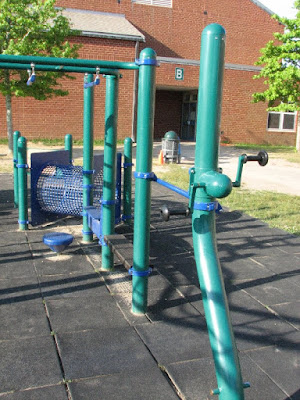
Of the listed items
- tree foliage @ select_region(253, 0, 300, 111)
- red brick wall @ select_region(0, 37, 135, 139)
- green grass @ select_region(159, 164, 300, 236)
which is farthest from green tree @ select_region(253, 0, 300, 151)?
green grass @ select_region(159, 164, 300, 236)

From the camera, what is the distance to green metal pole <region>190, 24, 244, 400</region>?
6.82 ft

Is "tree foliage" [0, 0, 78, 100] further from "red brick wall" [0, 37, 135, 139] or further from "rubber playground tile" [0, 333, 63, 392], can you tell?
"rubber playground tile" [0, 333, 63, 392]

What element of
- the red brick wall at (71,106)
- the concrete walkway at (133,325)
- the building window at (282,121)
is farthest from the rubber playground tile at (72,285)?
the building window at (282,121)

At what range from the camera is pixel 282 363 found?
2646 mm

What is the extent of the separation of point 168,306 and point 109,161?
143 cm

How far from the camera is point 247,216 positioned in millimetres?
6605

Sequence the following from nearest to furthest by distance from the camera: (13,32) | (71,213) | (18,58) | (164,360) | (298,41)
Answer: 1. (164,360)
2. (18,58)
3. (71,213)
4. (13,32)
5. (298,41)

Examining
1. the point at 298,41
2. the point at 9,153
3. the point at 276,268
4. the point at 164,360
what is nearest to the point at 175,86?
the point at 298,41

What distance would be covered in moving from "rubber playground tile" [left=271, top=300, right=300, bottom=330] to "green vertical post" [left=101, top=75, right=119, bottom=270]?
156cm

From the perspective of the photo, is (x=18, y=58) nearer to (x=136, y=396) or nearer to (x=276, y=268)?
(x=136, y=396)

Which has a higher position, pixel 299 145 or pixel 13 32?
pixel 13 32

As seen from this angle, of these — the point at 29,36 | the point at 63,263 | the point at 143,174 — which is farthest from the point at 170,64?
the point at 143,174

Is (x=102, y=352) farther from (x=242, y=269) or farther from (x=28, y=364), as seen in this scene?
(x=242, y=269)

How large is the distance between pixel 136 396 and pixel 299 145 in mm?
17623
